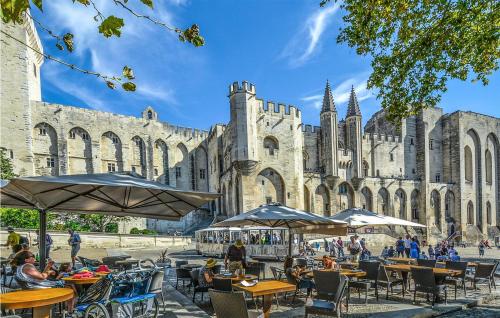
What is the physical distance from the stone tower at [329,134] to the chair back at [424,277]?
29585 mm

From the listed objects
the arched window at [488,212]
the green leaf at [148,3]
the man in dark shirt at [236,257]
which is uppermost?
the green leaf at [148,3]

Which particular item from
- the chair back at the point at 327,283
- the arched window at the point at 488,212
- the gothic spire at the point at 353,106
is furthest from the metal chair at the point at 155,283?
the arched window at the point at 488,212

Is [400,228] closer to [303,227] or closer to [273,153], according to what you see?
[273,153]

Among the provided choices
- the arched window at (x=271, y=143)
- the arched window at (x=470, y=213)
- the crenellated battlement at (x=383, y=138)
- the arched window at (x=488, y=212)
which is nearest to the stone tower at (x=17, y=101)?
the arched window at (x=271, y=143)

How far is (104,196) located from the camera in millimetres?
6582

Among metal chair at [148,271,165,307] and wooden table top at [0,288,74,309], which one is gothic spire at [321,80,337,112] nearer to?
metal chair at [148,271,165,307]

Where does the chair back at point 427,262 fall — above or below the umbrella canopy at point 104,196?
below

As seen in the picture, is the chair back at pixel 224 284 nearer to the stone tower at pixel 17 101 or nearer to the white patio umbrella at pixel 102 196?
the white patio umbrella at pixel 102 196

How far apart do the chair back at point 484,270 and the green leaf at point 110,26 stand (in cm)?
1083

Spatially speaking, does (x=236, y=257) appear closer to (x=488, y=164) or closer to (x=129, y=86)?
(x=129, y=86)

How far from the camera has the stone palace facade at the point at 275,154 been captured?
107 feet

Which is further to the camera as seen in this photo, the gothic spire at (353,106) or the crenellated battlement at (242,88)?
the gothic spire at (353,106)

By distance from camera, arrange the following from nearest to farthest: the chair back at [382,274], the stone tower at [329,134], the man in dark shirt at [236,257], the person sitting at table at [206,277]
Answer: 1. the person sitting at table at [206,277]
2. the chair back at [382,274]
3. the man in dark shirt at [236,257]
4. the stone tower at [329,134]

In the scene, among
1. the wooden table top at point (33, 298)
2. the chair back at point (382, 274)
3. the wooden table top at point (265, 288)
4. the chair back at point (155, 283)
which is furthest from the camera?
the chair back at point (382, 274)
